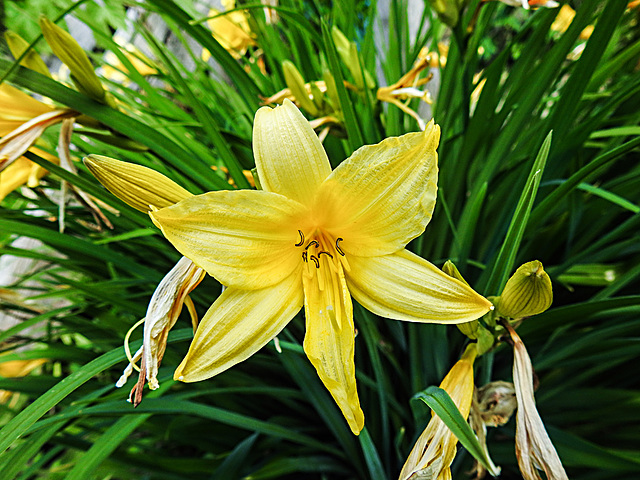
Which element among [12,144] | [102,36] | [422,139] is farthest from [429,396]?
[102,36]

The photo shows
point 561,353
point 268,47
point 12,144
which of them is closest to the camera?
point 12,144

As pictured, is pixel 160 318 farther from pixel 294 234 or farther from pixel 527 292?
pixel 527 292

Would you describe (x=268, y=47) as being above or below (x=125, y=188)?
above

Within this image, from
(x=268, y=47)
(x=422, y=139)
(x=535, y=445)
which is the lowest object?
(x=535, y=445)

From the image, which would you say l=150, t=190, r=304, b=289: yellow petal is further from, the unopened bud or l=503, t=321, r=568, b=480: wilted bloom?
the unopened bud

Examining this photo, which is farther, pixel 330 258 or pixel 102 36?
pixel 102 36

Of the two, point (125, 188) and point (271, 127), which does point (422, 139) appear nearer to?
point (271, 127)
